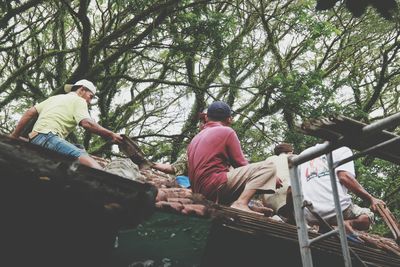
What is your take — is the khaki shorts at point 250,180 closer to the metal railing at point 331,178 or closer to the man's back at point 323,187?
the man's back at point 323,187

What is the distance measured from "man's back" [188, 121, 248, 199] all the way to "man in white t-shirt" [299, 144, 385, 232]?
2.39 feet

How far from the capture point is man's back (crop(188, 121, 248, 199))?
4820 millimetres

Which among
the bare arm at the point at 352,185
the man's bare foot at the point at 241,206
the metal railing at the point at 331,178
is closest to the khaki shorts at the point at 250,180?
the man's bare foot at the point at 241,206

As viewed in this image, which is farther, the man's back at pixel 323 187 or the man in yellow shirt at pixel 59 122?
the man in yellow shirt at pixel 59 122

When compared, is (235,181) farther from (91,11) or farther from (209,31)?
(91,11)

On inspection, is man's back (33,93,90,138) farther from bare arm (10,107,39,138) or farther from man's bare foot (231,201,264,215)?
man's bare foot (231,201,264,215)

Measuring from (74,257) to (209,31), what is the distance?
7168 millimetres

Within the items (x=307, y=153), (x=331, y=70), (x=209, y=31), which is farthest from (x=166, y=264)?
(x=331, y=70)

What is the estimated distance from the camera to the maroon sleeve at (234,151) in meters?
A: 4.91

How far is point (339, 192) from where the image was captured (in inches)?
196

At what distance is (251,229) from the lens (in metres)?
3.56

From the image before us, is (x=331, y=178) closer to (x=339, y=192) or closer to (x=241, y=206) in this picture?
(x=241, y=206)

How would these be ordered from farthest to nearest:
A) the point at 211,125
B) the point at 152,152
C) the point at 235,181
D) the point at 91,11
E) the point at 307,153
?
the point at 152,152, the point at 91,11, the point at 211,125, the point at 235,181, the point at 307,153

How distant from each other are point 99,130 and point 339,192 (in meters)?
2.42
